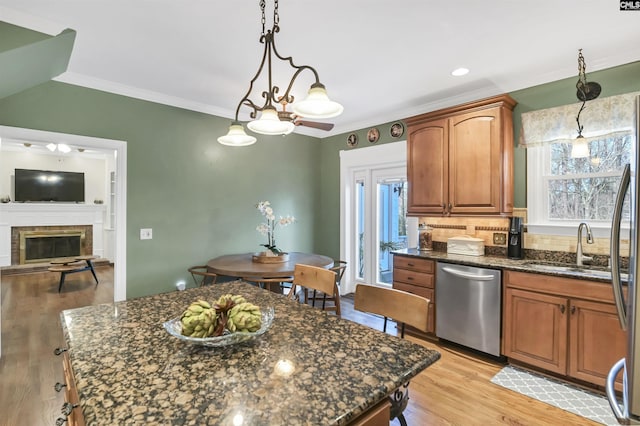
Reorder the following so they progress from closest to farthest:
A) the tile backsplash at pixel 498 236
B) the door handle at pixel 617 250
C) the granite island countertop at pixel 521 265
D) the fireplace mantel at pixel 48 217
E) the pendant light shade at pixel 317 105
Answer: the door handle at pixel 617 250, the pendant light shade at pixel 317 105, the granite island countertop at pixel 521 265, the tile backsplash at pixel 498 236, the fireplace mantel at pixel 48 217

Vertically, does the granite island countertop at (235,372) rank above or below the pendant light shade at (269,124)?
below

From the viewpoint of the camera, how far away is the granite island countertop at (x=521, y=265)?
2217mm

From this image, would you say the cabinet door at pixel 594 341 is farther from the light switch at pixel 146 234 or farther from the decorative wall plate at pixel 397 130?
the light switch at pixel 146 234

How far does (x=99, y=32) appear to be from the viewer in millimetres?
2162

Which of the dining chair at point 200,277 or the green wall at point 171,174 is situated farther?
the dining chair at point 200,277

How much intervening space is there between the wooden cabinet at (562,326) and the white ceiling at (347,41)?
1.80m

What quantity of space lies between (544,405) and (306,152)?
3.92 metres

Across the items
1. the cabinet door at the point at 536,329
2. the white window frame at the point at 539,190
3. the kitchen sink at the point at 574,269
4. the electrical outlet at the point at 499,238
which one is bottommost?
the cabinet door at the point at 536,329

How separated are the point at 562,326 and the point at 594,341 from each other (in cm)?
19

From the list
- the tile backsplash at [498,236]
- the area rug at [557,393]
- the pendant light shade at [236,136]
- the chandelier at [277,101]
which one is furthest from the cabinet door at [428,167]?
the pendant light shade at [236,136]

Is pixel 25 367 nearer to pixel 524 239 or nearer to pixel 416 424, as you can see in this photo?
pixel 416 424

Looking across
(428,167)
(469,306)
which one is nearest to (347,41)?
(428,167)

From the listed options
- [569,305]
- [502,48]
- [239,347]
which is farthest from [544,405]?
[502,48]

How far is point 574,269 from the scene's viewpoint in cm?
239
